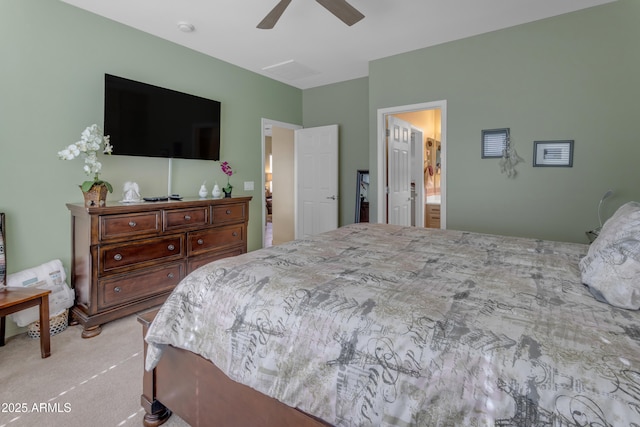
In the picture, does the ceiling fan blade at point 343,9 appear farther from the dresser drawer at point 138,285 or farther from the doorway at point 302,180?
the dresser drawer at point 138,285

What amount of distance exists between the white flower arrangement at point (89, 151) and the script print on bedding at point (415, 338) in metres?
1.76

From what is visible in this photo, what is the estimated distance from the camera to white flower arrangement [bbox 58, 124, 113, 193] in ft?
8.20

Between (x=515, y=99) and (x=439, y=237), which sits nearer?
(x=439, y=237)

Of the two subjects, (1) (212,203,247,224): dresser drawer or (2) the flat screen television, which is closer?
(2) the flat screen television

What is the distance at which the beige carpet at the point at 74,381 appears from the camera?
1.65 meters

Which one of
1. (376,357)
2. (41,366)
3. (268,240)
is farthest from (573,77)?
(268,240)

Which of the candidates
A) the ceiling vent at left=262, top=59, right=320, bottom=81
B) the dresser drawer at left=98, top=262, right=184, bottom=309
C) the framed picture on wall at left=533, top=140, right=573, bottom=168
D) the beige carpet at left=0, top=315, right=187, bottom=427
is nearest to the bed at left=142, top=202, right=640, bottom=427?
the beige carpet at left=0, top=315, right=187, bottom=427

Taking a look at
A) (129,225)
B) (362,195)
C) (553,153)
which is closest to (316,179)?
(362,195)

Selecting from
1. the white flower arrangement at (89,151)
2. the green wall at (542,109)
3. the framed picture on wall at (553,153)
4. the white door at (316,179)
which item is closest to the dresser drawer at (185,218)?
the white flower arrangement at (89,151)

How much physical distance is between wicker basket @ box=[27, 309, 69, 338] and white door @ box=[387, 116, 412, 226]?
345 cm

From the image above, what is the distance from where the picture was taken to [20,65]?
2480mm

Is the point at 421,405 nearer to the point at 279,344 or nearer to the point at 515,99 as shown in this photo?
the point at 279,344

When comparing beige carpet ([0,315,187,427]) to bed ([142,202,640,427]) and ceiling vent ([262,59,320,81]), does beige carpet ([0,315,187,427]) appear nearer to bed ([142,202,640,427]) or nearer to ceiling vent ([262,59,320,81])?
bed ([142,202,640,427])

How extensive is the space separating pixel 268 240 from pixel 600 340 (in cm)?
597
